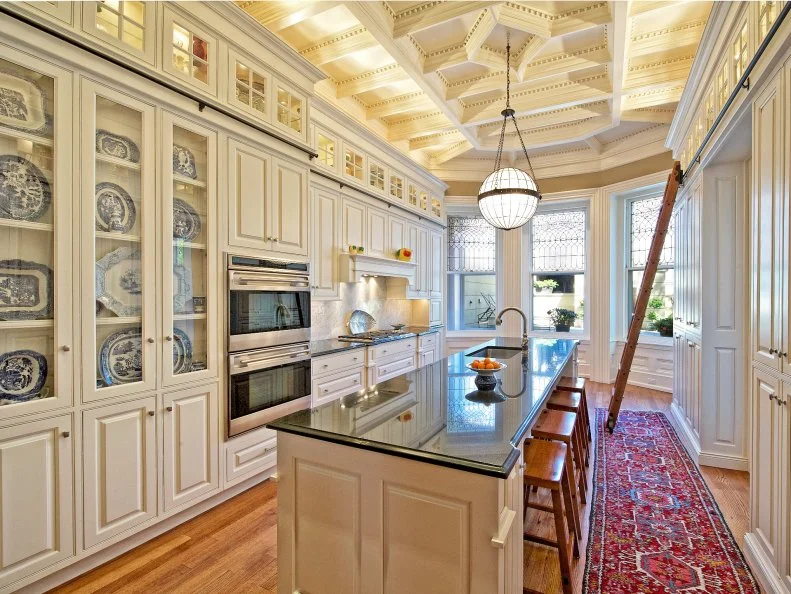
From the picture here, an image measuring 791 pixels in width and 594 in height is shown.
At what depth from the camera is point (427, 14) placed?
3.06 metres

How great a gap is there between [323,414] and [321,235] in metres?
2.66

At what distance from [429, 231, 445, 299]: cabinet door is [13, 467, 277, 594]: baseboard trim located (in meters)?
4.21

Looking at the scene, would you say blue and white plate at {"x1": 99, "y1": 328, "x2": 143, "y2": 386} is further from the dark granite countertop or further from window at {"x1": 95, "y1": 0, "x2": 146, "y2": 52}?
window at {"x1": 95, "y1": 0, "x2": 146, "y2": 52}

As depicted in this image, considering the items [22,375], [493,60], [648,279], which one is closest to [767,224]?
[648,279]

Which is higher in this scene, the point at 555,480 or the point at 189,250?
the point at 189,250

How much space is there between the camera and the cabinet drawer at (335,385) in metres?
3.53

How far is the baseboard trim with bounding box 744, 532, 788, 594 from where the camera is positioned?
1.77 meters

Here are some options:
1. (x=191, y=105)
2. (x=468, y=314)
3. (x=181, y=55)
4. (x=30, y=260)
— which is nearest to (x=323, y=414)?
(x=30, y=260)

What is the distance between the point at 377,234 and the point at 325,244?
3.38ft

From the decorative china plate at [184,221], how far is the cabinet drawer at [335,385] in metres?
1.59

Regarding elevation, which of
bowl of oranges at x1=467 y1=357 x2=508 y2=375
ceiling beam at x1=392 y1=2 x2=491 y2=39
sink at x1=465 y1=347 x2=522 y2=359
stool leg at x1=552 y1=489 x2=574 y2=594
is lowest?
stool leg at x1=552 y1=489 x2=574 y2=594

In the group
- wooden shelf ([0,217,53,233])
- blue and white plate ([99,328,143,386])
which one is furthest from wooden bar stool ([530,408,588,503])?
wooden shelf ([0,217,53,233])

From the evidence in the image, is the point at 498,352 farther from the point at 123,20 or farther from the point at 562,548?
the point at 123,20

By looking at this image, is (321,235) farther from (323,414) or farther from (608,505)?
(608,505)
